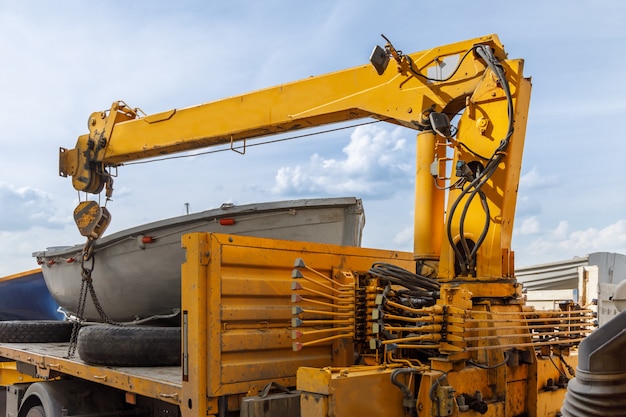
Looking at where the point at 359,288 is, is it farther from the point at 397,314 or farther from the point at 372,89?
the point at 372,89

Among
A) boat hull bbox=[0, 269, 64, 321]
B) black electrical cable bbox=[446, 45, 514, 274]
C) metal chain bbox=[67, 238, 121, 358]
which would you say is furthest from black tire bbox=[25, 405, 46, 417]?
boat hull bbox=[0, 269, 64, 321]

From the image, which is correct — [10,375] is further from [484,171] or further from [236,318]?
[484,171]

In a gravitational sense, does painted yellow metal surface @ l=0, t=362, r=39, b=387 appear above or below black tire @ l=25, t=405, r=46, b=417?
above

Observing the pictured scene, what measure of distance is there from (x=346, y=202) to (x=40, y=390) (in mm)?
3150

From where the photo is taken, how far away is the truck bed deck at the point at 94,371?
4.27 m

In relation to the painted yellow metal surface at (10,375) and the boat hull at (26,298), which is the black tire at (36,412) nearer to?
the painted yellow metal surface at (10,375)

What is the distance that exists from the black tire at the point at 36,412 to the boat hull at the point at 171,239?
46.0 inches

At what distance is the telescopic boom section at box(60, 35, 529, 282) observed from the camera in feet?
14.5

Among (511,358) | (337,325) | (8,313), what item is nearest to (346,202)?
(337,325)

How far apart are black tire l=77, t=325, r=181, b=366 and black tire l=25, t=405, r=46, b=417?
3.19 feet

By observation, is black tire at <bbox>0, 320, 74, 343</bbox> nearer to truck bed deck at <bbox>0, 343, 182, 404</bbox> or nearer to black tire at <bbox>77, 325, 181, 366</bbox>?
truck bed deck at <bbox>0, 343, 182, 404</bbox>

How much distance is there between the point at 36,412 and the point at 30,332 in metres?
1.53

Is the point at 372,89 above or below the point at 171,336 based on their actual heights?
above

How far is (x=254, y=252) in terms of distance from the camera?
4.19m
